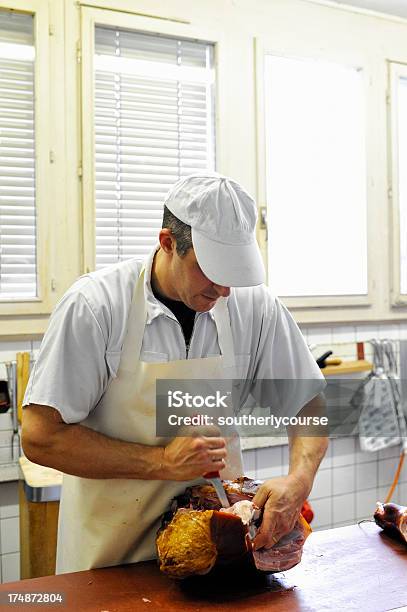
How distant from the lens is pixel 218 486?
1.58m

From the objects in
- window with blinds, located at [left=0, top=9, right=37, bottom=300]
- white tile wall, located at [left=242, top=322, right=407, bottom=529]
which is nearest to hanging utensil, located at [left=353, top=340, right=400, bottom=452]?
white tile wall, located at [left=242, top=322, right=407, bottom=529]

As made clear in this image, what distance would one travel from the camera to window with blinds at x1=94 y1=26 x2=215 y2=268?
119 inches

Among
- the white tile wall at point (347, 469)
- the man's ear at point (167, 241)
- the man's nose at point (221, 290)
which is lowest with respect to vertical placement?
the white tile wall at point (347, 469)

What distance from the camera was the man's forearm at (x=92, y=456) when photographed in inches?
61.2

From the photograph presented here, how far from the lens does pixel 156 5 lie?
310 centimetres

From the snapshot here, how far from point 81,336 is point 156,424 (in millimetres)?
320

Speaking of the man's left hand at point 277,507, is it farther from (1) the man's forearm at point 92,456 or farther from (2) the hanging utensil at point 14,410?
(2) the hanging utensil at point 14,410

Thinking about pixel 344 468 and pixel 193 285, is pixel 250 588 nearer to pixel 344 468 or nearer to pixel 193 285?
pixel 193 285

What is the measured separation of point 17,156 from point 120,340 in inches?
60.5

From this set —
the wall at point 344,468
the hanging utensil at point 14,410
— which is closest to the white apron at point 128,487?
the hanging utensil at point 14,410

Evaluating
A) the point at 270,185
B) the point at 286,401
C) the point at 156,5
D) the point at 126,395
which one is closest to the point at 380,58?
the point at 270,185

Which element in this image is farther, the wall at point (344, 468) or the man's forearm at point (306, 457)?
the wall at point (344, 468)

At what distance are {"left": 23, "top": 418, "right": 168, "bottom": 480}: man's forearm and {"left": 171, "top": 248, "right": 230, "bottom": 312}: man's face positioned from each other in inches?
15.2

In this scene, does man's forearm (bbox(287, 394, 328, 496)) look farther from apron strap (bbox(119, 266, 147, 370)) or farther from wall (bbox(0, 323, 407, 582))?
wall (bbox(0, 323, 407, 582))
